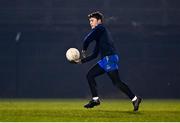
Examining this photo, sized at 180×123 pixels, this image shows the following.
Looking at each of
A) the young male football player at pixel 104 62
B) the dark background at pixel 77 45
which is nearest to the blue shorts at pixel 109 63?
the young male football player at pixel 104 62

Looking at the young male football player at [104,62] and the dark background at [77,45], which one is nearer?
the young male football player at [104,62]

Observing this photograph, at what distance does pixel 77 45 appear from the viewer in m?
22.8

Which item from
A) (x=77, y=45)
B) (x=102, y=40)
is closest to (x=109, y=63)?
(x=102, y=40)

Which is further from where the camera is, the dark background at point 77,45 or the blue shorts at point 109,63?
the dark background at point 77,45

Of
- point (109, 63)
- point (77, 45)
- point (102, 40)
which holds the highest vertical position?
point (102, 40)

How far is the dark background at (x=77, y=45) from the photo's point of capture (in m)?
22.5

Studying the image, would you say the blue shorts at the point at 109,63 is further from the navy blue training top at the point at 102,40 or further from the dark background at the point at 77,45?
the dark background at the point at 77,45

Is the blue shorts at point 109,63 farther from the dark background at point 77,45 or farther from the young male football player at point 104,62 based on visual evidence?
the dark background at point 77,45

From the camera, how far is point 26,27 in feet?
75.7

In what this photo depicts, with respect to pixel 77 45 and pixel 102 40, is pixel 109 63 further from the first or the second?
pixel 77 45

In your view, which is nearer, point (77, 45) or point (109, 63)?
point (109, 63)

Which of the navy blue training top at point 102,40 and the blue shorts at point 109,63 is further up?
the navy blue training top at point 102,40

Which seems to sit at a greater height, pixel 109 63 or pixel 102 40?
pixel 102 40

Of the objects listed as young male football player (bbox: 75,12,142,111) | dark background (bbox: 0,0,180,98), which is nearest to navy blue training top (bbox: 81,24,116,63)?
young male football player (bbox: 75,12,142,111)
